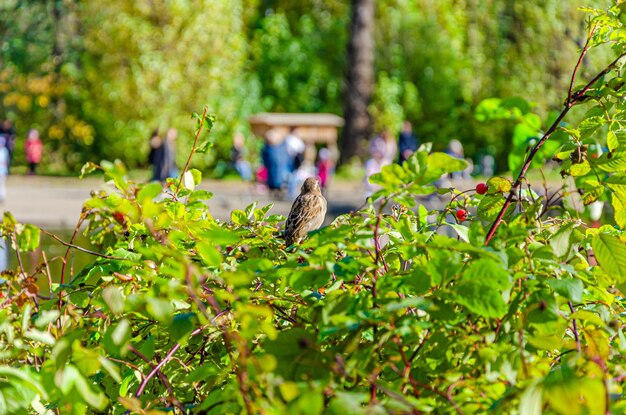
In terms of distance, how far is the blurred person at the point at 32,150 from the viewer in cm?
3042

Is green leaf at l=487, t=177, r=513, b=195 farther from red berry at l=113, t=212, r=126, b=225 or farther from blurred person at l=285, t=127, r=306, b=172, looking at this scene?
blurred person at l=285, t=127, r=306, b=172

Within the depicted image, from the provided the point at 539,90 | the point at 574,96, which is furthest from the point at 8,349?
the point at 539,90

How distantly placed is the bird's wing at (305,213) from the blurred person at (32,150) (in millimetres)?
27436

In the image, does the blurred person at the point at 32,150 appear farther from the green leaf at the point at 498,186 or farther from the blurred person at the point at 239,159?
the green leaf at the point at 498,186

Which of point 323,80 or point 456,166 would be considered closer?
point 456,166

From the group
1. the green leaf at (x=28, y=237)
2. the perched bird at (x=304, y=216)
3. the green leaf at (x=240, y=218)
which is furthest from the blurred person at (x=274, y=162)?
the green leaf at (x=28, y=237)

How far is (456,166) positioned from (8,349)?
1.00 m

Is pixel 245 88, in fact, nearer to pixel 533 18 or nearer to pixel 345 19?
pixel 345 19

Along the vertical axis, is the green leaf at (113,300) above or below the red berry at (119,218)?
above

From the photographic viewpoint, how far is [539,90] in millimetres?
29312

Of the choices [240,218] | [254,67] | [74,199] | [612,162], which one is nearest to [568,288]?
[612,162]

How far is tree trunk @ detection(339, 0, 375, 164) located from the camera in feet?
99.0

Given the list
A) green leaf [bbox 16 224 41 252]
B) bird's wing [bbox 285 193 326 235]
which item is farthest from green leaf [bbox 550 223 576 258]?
bird's wing [bbox 285 193 326 235]

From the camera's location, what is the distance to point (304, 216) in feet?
13.3
